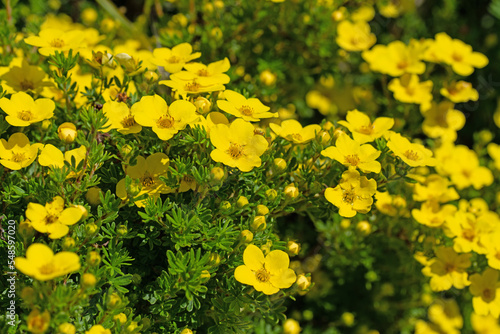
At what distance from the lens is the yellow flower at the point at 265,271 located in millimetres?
1323

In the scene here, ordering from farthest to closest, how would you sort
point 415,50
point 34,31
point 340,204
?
1. point 415,50
2. point 34,31
3. point 340,204

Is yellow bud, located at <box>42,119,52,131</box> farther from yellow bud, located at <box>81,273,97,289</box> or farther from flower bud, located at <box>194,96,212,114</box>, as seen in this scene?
yellow bud, located at <box>81,273,97,289</box>

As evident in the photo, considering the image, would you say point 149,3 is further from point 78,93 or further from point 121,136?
point 121,136

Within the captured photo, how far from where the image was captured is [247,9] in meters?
2.25

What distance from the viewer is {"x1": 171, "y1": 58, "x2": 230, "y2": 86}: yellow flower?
1566mm

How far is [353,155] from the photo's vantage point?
58.9 inches

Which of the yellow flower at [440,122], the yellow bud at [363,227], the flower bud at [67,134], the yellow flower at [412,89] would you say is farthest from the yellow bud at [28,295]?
the yellow flower at [440,122]

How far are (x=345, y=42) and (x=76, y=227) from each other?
1.62m

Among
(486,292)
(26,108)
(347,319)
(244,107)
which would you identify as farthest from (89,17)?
(486,292)

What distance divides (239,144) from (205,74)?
361 mm

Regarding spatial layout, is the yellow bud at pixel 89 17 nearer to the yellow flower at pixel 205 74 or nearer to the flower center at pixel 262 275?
the yellow flower at pixel 205 74

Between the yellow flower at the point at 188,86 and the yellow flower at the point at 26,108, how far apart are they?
35cm

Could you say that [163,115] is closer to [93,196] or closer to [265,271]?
[93,196]

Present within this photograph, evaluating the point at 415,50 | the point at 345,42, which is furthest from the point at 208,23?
the point at 415,50
